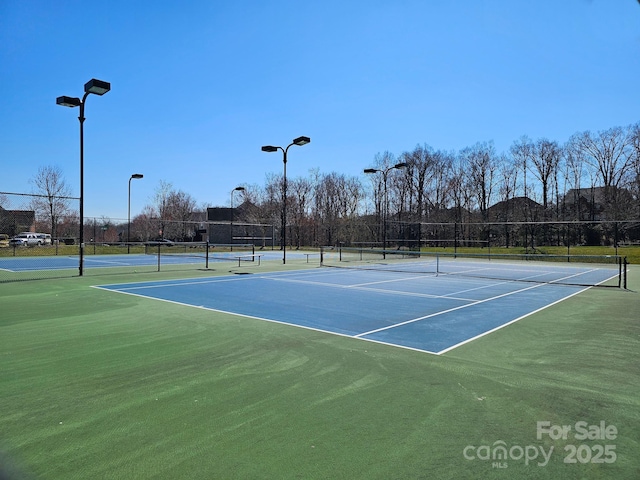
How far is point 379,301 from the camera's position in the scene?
10391 mm

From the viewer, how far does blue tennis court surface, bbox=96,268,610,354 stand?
7188 millimetres

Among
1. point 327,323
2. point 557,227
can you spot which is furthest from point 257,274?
Result: point 557,227

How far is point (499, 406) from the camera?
12.9 feet

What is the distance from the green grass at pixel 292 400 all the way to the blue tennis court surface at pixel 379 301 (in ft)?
2.32

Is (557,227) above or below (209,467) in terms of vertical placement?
above

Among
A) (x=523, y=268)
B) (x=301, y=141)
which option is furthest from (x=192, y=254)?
(x=523, y=268)

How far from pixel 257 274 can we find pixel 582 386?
45.7ft

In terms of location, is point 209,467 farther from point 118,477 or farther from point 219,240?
point 219,240

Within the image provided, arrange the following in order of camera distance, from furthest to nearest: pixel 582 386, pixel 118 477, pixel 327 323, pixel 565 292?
pixel 565 292
pixel 327 323
pixel 582 386
pixel 118 477

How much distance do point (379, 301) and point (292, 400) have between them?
6559 millimetres

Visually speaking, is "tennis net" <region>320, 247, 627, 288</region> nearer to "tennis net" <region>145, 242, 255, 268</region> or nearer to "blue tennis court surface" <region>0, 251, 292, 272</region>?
"tennis net" <region>145, 242, 255, 268</region>

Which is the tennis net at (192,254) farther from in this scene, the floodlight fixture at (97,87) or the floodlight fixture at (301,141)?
the floodlight fixture at (301,141)

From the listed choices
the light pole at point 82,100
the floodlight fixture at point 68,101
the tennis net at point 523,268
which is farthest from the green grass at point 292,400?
the floodlight fixture at point 68,101

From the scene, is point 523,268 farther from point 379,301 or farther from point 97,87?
point 97,87
